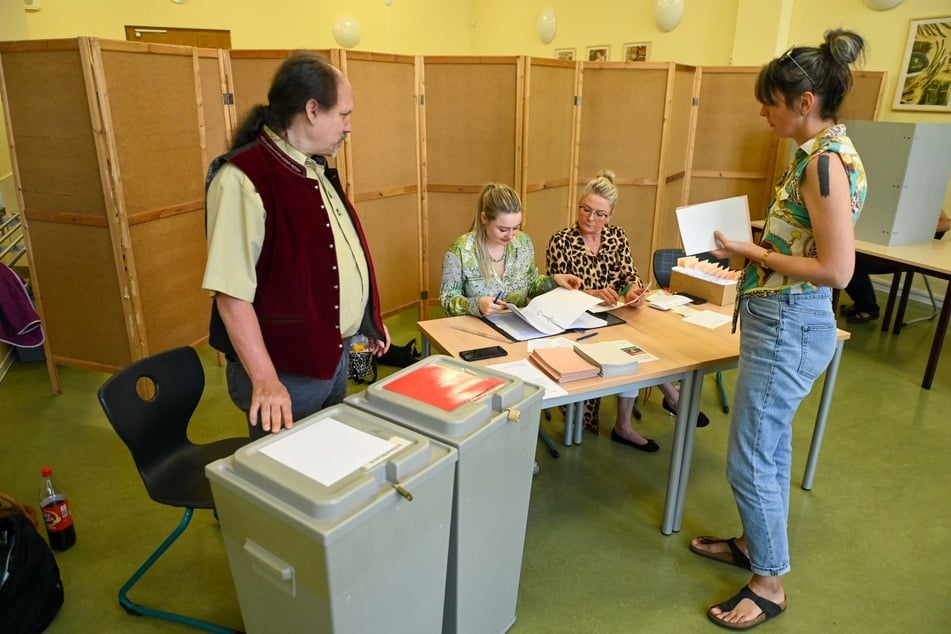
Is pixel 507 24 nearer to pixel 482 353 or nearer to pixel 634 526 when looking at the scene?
pixel 482 353

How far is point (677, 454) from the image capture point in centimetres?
225

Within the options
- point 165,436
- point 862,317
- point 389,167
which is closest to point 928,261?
point 862,317

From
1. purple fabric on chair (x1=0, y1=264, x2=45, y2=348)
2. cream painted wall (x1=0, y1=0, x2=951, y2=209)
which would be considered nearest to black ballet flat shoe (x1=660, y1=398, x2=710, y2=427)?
cream painted wall (x1=0, y1=0, x2=951, y2=209)

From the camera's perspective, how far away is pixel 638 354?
218 centimetres

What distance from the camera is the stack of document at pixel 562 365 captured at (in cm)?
197

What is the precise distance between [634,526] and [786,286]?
46.4 inches

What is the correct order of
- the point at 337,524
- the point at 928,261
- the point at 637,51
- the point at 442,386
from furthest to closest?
the point at 637,51 → the point at 928,261 → the point at 442,386 → the point at 337,524

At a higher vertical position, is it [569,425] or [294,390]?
[294,390]

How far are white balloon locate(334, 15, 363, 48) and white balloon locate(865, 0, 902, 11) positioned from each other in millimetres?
5402

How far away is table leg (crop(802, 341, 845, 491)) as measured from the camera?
94.9 inches

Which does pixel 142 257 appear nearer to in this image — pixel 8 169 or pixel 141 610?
pixel 141 610

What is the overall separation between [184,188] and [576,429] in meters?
2.45

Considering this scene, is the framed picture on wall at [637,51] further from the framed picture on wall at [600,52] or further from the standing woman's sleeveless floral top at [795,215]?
the standing woman's sleeveless floral top at [795,215]

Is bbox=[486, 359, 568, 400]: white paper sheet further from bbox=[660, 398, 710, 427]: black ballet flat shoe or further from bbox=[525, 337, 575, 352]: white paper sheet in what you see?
bbox=[660, 398, 710, 427]: black ballet flat shoe
